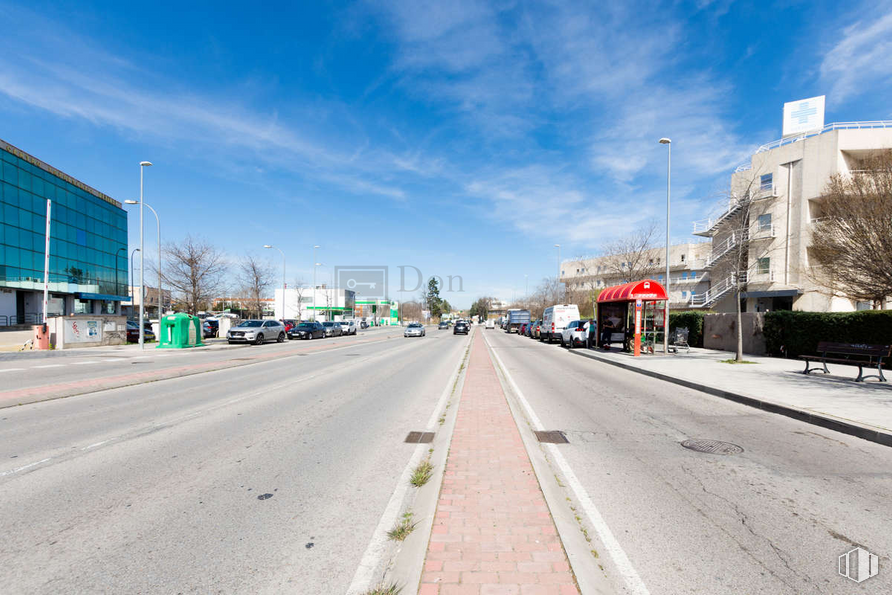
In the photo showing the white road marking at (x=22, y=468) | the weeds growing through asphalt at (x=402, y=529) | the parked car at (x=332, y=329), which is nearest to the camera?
the weeds growing through asphalt at (x=402, y=529)

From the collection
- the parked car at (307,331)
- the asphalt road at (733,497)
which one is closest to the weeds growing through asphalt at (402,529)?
the asphalt road at (733,497)

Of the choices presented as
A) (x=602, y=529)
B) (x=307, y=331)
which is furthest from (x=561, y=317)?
(x=602, y=529)

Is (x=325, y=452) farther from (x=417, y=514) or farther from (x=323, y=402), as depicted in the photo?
(x=323, y=402)

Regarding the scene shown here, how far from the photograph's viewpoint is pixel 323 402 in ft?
29.8

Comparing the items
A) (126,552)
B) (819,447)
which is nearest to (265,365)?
(126,552)

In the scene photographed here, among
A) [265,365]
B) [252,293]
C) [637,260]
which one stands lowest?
[265,365]

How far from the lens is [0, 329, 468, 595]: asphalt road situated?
117 inches

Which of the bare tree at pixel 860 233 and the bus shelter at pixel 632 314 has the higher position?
the bare tree at pixel 860 233

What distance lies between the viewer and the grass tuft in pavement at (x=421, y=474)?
4.44 m

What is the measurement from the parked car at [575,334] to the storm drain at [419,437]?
2098cm

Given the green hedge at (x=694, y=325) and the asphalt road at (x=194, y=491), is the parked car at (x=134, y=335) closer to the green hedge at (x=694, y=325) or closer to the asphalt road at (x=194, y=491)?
the asphalt road at (x=194, y=491)

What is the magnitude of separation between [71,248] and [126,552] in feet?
194

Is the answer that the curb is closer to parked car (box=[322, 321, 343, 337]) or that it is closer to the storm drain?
the storm drain

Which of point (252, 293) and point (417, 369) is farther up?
point (252, 293)
